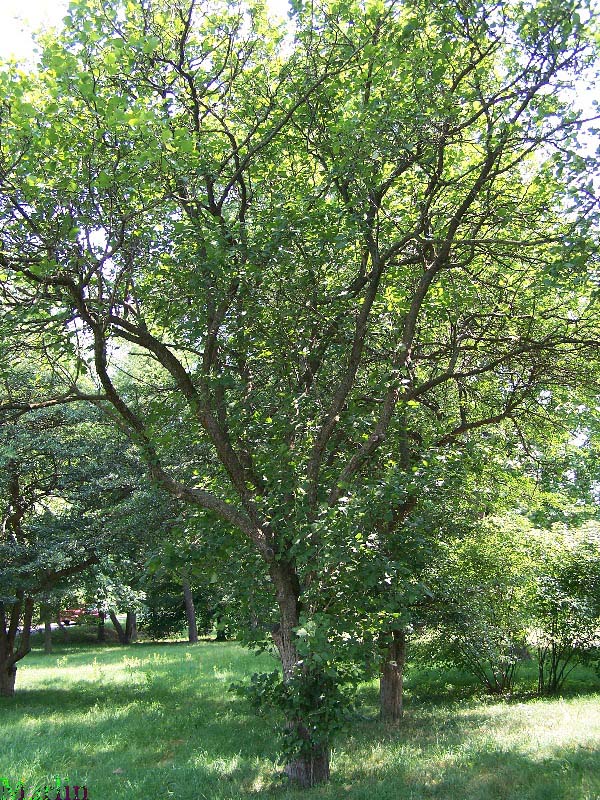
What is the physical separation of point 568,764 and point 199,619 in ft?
97.7

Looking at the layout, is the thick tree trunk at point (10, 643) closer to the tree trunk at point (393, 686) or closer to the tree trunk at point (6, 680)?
the tree trunk at point (6, 680)

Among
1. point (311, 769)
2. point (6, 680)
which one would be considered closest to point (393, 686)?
point (311, 769)

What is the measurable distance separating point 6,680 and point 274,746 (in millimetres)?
8041

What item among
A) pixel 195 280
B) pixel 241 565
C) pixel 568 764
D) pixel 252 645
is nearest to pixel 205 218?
pixel 195 280

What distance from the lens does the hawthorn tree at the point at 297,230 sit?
5.41 m

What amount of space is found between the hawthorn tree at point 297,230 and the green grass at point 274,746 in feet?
3.70

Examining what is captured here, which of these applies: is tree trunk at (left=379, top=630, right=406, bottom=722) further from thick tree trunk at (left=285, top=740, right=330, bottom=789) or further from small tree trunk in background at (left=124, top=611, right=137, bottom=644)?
small tree trunk in background at (left=124, top=611, right=137, bottom=644)

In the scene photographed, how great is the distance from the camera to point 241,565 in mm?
6938

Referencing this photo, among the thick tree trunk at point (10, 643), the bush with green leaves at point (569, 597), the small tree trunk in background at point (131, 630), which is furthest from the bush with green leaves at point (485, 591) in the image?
the small tree trunk in background at point (131, 630)

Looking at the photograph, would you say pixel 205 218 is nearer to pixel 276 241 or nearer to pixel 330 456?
pixel 276 241

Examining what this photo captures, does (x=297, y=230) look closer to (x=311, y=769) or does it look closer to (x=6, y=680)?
(x=311, y=769)

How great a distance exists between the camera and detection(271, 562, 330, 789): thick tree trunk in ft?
20.7

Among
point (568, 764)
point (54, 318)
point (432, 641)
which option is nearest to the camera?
point (54, 318)

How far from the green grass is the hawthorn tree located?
113 cm
